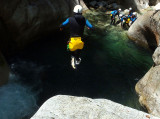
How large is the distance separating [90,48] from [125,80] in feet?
13.1

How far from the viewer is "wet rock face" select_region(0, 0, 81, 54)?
33.8 ft

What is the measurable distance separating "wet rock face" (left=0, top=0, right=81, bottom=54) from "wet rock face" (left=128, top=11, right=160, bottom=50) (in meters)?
6.09

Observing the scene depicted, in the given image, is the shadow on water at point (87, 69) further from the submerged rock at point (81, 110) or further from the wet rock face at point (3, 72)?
the submerged rock at point (81, 110)

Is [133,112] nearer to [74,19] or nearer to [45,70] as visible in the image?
[74,19]

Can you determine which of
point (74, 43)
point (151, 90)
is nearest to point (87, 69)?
point (74, 43)

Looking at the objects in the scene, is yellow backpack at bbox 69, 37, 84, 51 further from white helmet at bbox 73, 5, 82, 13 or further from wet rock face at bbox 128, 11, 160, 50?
wet rock face at bbox 128, 11, 160, 50

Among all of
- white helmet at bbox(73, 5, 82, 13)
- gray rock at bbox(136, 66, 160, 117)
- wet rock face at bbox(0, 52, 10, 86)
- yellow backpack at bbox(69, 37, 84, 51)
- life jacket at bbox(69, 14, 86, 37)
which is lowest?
gray rock at bbox(136, 66, 160, 117)

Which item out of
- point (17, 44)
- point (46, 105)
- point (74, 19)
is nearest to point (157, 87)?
point (74, 19)

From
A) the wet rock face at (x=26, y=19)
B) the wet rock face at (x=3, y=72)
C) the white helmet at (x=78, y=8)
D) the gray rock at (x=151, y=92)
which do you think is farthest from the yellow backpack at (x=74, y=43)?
the wet rock face at (x=26, y=19)

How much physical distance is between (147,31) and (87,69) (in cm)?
610

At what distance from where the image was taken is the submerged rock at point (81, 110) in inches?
157

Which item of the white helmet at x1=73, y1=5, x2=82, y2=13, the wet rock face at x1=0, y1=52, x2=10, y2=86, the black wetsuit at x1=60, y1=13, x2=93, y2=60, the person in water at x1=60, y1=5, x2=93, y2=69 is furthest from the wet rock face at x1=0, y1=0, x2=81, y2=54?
the white helmet at x1=73, y1=5, x2=82, y2=13

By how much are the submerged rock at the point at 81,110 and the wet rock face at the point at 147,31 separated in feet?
29.9

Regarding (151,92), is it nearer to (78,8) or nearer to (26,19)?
(78,8)
